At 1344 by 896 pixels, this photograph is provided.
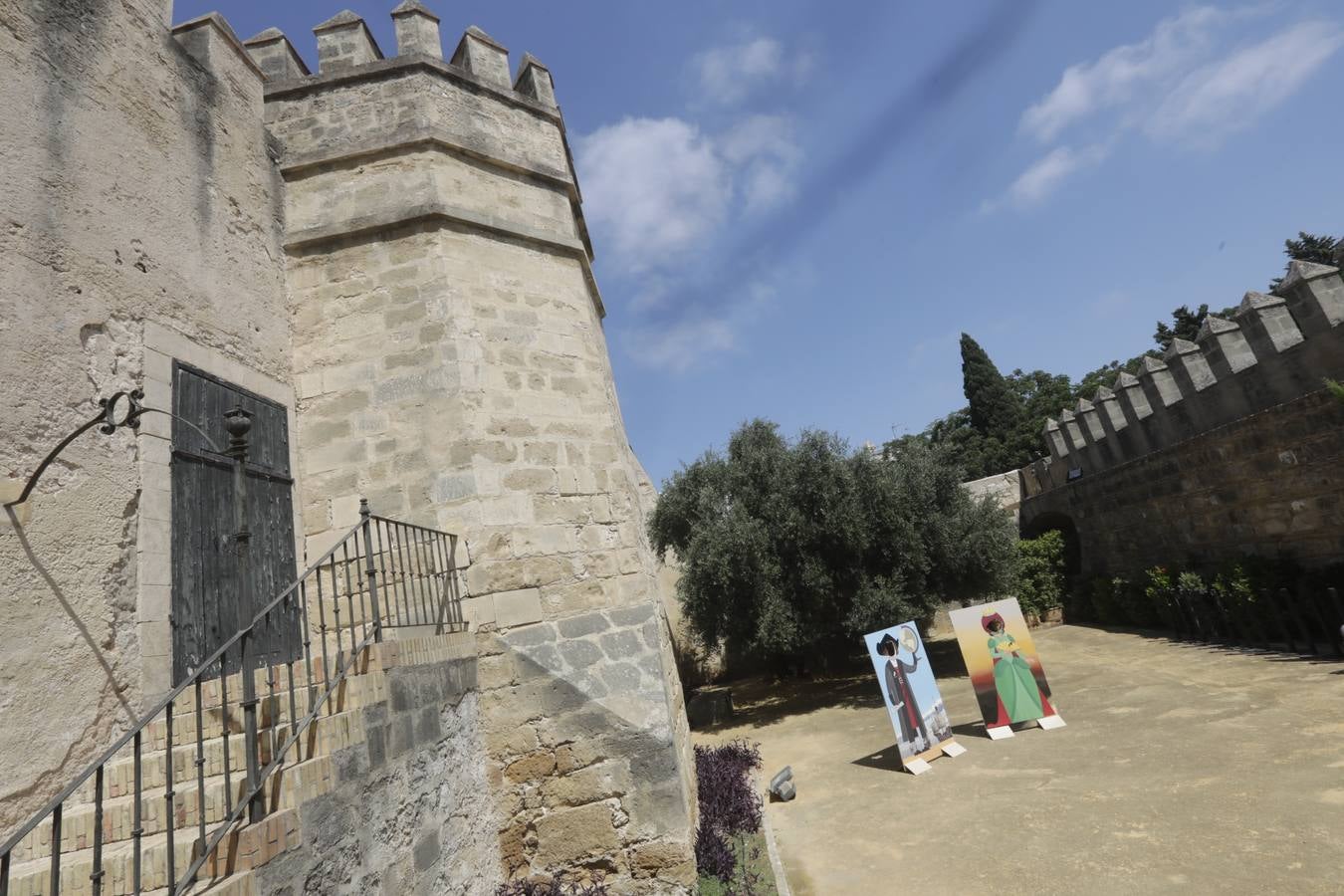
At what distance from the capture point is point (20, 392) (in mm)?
3619

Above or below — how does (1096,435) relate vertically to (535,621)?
above

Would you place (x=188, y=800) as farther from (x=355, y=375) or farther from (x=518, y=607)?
(x=355, y=375)

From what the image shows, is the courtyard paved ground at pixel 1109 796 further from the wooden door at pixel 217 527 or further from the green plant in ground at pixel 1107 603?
the green plant in ground at pixel 1107 603

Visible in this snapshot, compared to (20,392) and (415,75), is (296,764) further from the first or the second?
(415,75)

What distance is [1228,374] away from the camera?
420 inches

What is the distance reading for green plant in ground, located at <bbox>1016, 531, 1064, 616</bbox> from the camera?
648 inches

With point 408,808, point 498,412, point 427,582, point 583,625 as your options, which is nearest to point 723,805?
point 583,625

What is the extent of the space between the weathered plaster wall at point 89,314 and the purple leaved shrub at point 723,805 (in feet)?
13.1

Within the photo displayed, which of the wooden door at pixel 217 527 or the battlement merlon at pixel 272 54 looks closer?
the wooden door at pixel 217 527

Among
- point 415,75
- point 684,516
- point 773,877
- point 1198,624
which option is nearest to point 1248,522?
point 1198,624

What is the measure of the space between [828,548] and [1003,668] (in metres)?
3.97

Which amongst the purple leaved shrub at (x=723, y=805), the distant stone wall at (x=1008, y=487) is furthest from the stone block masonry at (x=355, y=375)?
the distant stone wall at (x=1008, y=487)

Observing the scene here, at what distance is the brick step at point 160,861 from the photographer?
2580 millimetres

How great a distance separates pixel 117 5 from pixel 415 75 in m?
2.16
